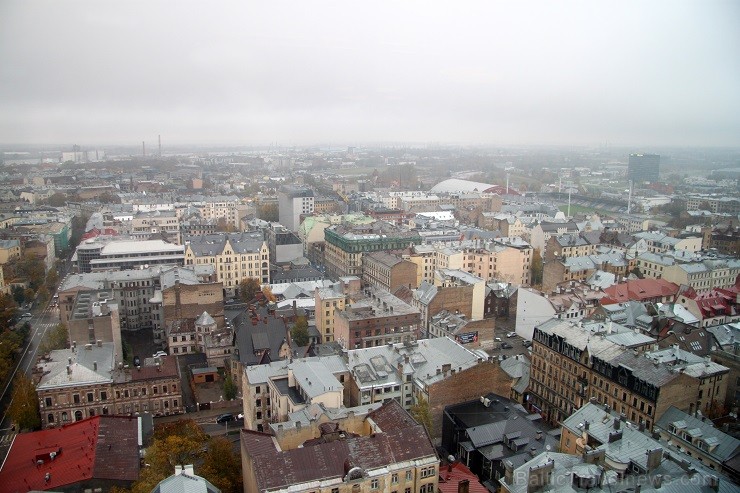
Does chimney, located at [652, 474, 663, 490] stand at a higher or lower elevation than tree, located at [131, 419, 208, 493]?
higher

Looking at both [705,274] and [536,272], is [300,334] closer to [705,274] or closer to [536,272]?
[536,272]

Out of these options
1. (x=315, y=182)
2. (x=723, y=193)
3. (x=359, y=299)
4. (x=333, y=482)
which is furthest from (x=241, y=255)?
(x=315, y=182)

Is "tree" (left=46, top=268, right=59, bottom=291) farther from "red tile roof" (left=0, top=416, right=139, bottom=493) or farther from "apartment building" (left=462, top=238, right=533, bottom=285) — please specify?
"apartment building" (left=462, top=238, right=533, bottom=285)

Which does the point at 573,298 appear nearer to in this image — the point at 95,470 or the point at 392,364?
the point at 392,364

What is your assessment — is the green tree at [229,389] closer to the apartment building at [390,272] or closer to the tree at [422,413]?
the tree at [422,413]

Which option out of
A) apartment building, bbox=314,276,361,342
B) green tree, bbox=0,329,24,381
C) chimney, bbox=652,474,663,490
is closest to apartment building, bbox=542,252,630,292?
apartment building, bbox=314,276,361,342

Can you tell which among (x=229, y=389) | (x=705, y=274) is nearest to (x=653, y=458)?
(x=229, y=389)

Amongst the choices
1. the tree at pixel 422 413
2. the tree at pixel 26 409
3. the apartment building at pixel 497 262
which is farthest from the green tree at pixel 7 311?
the apartment building at pixel 497 262
